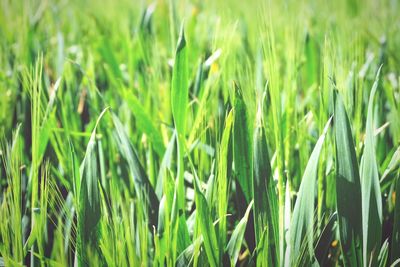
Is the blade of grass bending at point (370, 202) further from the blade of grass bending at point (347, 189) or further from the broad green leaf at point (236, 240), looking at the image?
the broad green leaf at point (236, 240)

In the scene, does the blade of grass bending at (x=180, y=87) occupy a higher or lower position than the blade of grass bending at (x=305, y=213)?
higher

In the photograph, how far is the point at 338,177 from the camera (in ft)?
1.49

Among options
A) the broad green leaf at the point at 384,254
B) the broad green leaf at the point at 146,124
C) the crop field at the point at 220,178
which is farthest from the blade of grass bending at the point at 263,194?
the broad green leaf at the point at 146,124

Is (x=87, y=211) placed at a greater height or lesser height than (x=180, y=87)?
lesser

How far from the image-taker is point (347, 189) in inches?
17.9

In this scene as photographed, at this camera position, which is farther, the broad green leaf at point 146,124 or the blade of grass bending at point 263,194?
the broad green leaf at point 146,124

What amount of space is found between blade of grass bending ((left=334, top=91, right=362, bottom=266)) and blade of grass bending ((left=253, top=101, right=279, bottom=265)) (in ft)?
0.24

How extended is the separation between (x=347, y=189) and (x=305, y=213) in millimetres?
55

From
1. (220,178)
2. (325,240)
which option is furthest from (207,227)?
(325,240)

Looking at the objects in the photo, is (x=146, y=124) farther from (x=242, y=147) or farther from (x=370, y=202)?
(x=370, y=202)

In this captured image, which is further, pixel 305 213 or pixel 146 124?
pixel 146 124

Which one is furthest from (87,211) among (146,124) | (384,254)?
(384,254)

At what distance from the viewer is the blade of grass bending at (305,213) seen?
0.44 meters

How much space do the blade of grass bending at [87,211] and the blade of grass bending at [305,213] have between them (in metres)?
0.21
